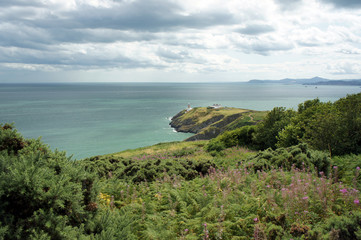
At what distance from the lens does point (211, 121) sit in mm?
93250

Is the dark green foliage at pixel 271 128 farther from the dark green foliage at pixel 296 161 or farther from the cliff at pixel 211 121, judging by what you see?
the cliff at pixel 211 121

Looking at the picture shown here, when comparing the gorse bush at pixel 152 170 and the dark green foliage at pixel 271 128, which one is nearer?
the gorse bush at pixel 152 170

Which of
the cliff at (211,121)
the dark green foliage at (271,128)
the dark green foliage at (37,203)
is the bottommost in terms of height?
the cliff at (211,121)

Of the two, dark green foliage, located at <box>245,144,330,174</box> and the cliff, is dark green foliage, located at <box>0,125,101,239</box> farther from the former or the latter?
the cliff

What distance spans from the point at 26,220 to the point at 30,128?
103591mm

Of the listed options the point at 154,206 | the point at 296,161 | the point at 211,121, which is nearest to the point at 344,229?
the point at 154,206

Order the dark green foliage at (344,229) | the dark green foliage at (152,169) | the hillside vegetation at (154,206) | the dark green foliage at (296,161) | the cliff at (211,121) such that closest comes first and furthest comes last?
the hillside vegetation at (154,206) → the dark green foliage at (344,229) → the dark green foliage at (296,161) → the dark green foliage at (152,169) → the cliff at (211,121)

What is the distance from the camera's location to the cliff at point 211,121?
76.5 m

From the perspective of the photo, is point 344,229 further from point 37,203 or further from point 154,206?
point 37,203

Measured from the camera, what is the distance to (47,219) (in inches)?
180

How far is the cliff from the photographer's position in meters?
76.5

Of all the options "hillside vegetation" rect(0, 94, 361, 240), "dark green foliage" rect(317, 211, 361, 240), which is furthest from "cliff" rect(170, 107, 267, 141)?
"dark green foliage" rect(317, 211, 361, 240)

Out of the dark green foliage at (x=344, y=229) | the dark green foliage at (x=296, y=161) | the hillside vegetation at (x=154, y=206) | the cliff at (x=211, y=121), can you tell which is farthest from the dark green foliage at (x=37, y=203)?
the cliff at (x=211, y=121)

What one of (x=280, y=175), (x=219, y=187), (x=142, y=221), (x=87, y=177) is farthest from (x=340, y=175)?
(x=87, y=177)
